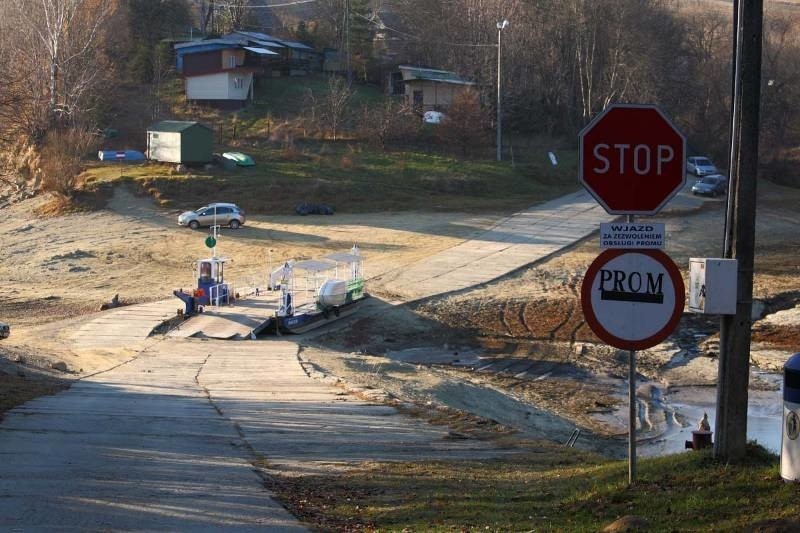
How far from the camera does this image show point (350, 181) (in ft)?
189

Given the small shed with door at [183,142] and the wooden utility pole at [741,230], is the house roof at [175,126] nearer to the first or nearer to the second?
the small shed with door at [183,142]

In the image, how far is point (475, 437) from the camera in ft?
45.2

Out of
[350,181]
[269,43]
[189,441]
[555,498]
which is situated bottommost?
[189,441]

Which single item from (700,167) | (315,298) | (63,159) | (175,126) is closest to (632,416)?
(315,298)

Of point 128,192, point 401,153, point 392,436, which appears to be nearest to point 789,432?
point 392,436

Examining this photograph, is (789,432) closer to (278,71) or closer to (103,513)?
(103,513)

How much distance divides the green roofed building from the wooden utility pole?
70.5 metres

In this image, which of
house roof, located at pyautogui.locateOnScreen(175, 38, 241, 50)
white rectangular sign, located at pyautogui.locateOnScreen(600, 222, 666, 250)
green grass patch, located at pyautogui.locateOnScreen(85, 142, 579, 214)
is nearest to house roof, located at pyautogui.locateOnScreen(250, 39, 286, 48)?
house roof, located at pyautogui.locateOnScreen(175, 38, 241, 50)

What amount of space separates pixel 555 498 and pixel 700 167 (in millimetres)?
64837

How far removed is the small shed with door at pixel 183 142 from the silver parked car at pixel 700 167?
31611 millimetres

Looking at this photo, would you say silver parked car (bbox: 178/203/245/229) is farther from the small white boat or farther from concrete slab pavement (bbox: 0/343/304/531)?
concrete slab pavement (bbox: 0/343/304/531)

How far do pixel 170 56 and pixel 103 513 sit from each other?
79.3 m

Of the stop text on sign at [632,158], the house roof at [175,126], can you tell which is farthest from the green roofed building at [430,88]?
the stop text on sign at [632,158]

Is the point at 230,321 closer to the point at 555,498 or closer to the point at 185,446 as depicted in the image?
the point at 185,446
